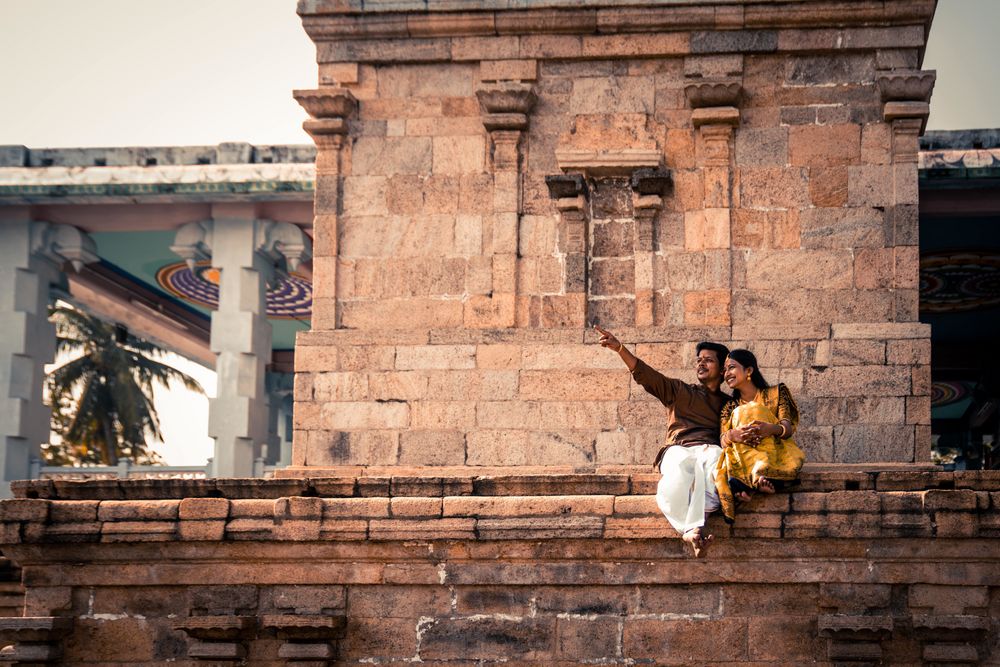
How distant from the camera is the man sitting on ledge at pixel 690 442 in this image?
29.3 ft

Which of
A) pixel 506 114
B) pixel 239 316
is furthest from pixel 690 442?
pixel 239 316

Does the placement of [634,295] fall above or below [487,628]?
above

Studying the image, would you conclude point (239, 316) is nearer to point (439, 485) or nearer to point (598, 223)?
point (598, 223)

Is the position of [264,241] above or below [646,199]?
above

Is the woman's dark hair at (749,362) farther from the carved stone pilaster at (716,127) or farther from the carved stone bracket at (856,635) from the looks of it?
the carved stone pilaster at (716,127)

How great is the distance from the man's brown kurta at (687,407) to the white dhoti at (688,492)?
1.05 meters

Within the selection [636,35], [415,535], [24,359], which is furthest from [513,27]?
[24,359]

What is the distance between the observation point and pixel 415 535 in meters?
9.22

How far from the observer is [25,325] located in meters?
18.3

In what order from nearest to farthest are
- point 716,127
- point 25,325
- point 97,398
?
point 716,127 → point 25,325 → point 97,398

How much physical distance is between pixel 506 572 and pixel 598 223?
4654 mm

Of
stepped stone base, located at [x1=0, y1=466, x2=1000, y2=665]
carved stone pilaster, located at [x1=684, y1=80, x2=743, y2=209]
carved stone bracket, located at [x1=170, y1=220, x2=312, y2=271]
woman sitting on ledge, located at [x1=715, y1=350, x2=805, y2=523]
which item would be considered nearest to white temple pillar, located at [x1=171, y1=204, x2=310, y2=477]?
carved stone bracket, located at [x1=170, y1=220, x2=312, y2=271]

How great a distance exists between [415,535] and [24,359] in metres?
10.8

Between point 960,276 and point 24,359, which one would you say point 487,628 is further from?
point 960,276
